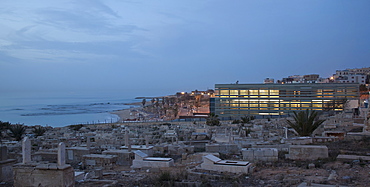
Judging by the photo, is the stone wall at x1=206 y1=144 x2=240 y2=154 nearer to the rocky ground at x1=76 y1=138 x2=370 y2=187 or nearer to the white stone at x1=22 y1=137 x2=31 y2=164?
the rocky ground at x1=76 y1=138 x2=370 y2=187

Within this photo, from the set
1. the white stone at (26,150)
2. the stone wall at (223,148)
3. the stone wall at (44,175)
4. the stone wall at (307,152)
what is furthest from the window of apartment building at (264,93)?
the white stone at (26,150)

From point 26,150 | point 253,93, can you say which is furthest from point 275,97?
point 26,150

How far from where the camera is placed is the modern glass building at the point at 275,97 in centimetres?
5934

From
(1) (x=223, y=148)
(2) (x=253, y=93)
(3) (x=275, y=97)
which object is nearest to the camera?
(1) (x=223, y=148)

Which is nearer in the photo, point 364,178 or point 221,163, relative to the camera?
point 364,178

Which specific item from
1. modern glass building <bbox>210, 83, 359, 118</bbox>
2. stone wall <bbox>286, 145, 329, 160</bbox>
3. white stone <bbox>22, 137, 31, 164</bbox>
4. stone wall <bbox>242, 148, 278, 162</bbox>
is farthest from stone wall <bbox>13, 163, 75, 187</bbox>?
modern glass building <bbox>210, 83, 359, 118</bbox>

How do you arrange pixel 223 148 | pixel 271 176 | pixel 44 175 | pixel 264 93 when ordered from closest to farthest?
pixel 44 175 < pixel 271 176 < pixel 223 148 < pixel 264 93

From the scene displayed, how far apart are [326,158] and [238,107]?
→ 52.8 m

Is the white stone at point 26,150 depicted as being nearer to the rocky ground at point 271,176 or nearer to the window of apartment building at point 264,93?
the rocky ground at point 271,176

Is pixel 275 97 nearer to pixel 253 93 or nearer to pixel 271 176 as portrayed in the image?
pixel 253 93

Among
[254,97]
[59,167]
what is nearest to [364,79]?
[254,97]

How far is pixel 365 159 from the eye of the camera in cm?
955

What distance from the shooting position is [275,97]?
6184cm

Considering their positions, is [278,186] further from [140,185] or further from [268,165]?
[140,185]
